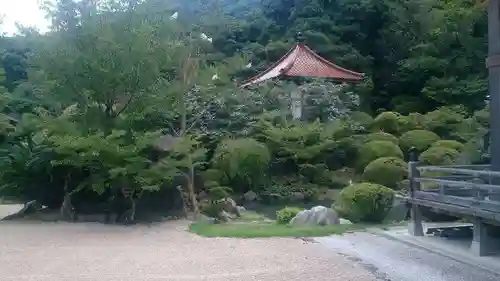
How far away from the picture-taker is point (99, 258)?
9.14 metres

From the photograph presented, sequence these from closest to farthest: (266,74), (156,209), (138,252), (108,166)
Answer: (138,252) < (108,166) < (156,209) < (266,74)

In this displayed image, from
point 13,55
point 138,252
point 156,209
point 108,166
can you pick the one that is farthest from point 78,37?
point 13,55

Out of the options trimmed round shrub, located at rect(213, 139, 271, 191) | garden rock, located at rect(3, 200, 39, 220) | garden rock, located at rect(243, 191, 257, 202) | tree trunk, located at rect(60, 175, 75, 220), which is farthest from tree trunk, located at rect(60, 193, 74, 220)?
garden rock, located at rect(243, 191, 257, 202)

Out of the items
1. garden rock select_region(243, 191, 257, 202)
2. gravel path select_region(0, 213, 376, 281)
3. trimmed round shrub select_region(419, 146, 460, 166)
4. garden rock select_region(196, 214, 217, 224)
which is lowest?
gravel path select_region(0, 213, 376, 281)

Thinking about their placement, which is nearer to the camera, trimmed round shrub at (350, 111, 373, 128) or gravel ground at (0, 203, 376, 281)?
gravel ground at (0, 203, 376, 281)

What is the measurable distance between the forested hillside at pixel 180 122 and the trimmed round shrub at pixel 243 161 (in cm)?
4

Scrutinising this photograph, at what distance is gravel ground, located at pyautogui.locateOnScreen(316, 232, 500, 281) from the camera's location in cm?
737

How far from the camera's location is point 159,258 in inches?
358

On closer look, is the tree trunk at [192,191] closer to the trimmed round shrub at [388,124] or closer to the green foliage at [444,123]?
the trimmed round shrub at [388,124]

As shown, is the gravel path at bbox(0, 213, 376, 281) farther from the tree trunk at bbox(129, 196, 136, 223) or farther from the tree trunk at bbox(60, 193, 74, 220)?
the tree trunk at bbox(60, 193, 74, 220)

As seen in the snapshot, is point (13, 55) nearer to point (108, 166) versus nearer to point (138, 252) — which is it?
point (108, 166)

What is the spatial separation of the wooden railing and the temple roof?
12928 millimetres

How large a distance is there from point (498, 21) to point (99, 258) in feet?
24.2

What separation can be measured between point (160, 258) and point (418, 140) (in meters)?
13.2
